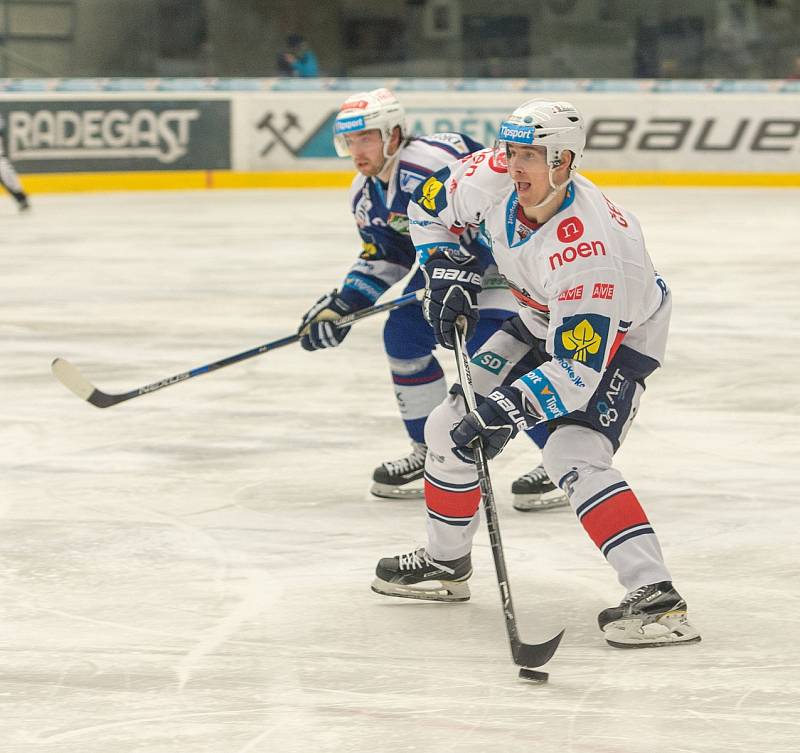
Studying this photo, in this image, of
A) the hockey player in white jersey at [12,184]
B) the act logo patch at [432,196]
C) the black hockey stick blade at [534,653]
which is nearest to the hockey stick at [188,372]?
the act logo patch at [432,196]

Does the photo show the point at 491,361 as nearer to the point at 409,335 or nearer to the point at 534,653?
the point at 534,653

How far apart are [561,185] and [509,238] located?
188 millimetres

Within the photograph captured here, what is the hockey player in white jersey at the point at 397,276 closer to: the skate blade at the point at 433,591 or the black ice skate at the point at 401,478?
the black ice skate at the point at 401,478

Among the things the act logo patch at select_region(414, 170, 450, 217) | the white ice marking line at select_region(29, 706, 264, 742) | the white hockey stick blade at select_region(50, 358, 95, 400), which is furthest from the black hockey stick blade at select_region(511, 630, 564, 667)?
the white hockey stick blade at select_region(50, 358, 95, 400)

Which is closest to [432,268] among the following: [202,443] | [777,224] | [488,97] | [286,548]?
[286,548]

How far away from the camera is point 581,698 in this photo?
2.70 meters

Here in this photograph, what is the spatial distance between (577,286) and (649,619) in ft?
2.20

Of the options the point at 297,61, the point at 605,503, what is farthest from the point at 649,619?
the point at 297,61

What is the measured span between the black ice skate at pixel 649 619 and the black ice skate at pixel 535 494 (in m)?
1.10

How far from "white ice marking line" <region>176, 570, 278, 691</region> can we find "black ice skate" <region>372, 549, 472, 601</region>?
0.89 feet

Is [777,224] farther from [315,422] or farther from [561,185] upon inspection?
[561,185]

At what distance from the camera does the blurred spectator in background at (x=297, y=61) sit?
47.5 ft

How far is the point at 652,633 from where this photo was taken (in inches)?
118

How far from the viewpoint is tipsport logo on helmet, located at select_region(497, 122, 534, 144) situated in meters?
2.93
